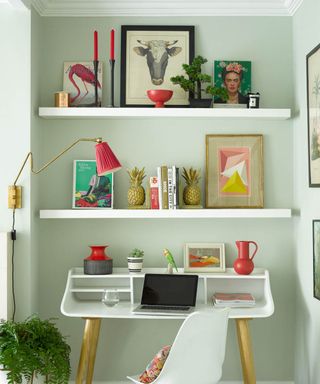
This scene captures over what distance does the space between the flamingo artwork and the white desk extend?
1.06 meters

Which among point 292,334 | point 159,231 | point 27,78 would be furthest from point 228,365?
point 27,78

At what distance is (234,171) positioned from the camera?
4223 millimetres

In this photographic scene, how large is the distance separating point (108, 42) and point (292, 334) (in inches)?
85.1

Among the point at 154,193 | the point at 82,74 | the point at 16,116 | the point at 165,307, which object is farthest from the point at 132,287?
the point at 82,74

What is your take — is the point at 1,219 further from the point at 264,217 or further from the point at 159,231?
the point at 264,217

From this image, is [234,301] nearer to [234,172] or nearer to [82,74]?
[234,172]

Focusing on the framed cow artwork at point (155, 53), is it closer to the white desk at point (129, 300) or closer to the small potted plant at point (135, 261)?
the small potted plant at point (135, 261)

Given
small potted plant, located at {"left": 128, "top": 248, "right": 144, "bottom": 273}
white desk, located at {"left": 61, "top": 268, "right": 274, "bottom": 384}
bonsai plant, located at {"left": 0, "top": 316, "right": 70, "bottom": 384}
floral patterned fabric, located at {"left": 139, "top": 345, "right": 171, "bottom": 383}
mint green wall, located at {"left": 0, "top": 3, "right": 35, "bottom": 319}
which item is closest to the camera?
floral patterned fabric, located at {"left": 139, "top": 345, "right": 171, "bottom": 383}

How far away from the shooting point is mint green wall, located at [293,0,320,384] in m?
3.71

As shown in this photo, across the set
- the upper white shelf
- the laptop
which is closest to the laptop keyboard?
the laptop

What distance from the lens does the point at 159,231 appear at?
4254 mm

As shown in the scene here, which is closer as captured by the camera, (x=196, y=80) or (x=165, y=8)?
(x=196, y=80)

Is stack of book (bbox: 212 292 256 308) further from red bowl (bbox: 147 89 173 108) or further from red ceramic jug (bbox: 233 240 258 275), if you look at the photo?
red bowl (bbox: 147 89 173 108)

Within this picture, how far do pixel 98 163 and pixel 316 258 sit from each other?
129 cm
